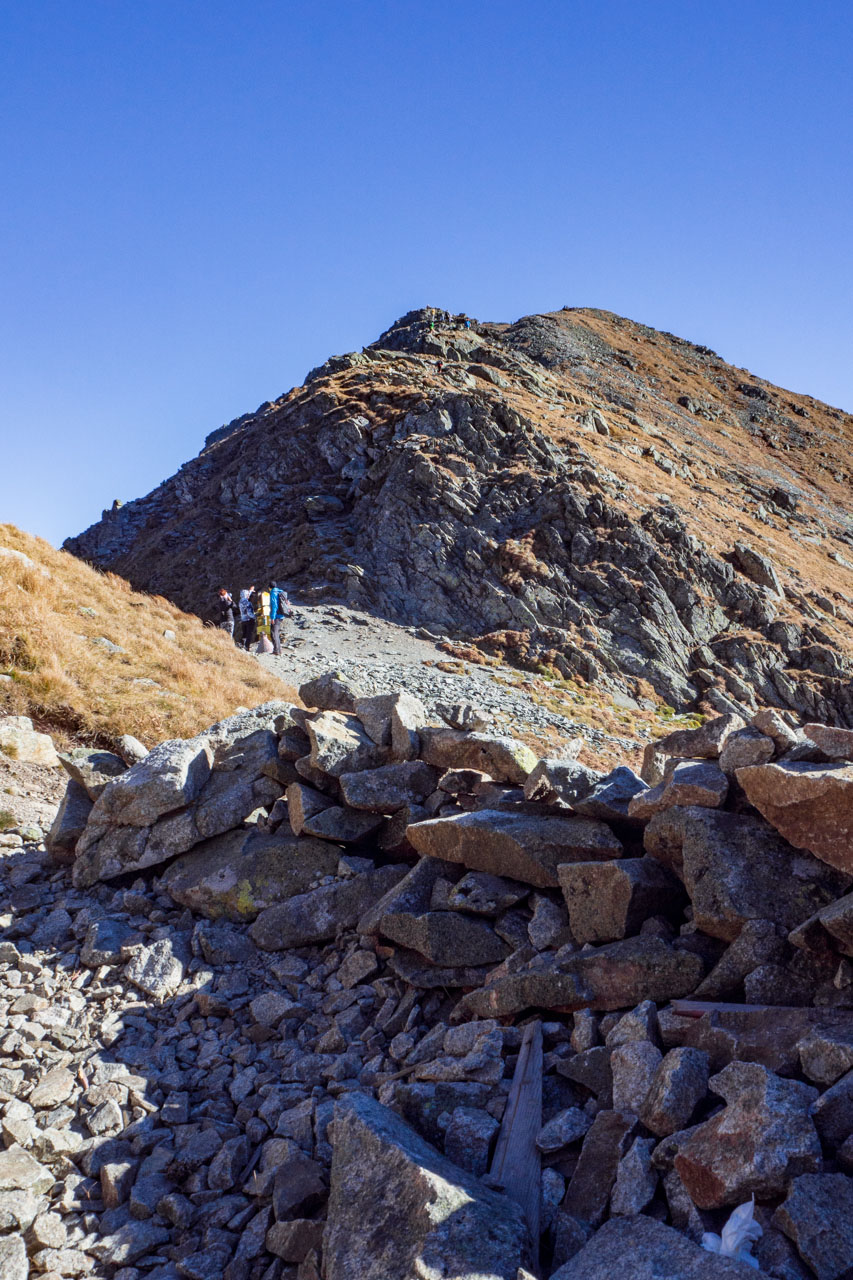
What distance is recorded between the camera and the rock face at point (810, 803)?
5004 mm

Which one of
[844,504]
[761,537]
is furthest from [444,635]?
[844,504]

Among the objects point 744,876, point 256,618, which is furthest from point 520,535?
point 744,876

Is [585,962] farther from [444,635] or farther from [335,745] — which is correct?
[444,635]

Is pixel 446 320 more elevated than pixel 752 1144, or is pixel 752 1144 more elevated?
pixel 446 320

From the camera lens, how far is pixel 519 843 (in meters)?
6.62

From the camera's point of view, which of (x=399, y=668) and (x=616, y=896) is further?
(x=399, y=668)

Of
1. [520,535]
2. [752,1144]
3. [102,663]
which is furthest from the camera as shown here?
[520,535]

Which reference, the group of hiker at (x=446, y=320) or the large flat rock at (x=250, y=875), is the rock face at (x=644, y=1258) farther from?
the group of hiker at (x=446, y=320)

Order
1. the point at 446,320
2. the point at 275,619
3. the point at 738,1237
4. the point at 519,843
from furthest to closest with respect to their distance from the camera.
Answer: the point at 446,320 → the point at 275,619 → the point at 519,843 → the point at 738,1237

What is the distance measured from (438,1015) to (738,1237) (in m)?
3.27

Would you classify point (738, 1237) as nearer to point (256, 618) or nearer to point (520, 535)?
point (256, 618)

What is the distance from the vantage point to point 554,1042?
5273 mm

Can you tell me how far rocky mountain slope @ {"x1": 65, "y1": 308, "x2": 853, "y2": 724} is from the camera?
3747 centimetres

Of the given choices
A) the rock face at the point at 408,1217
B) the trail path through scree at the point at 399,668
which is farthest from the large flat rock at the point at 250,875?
the trail path through scree at the point at 399,668
